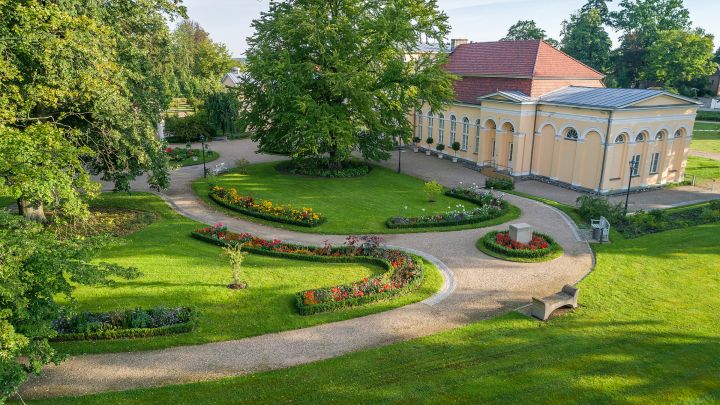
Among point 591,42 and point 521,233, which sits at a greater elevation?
point 591,42

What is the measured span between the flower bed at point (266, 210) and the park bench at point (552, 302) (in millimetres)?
12077

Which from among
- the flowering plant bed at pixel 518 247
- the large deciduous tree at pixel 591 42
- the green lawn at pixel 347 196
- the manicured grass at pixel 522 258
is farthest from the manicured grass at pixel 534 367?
the large deciduous tree at pixel 591 42

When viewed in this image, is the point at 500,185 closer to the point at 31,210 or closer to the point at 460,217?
the point at 460,217

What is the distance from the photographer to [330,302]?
50.2ft

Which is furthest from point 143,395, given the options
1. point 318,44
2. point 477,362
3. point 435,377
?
point 318,44

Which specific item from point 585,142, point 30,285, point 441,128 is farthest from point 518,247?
point 441,128

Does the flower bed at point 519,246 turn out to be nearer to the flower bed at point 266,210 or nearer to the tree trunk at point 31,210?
the flower bed at point 266,210

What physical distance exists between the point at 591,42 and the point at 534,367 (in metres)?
71.9

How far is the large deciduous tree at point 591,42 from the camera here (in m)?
72.2

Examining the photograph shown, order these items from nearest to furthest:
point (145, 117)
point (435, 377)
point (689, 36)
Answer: point (435, 377)
point (145, 117)
point (689, 36)

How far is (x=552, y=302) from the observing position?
15180 mm

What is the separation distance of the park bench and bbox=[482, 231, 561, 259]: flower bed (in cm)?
442

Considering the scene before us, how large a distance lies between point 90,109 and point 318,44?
15881 mm

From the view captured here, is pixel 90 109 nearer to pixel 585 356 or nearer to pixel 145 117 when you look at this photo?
pixel 145 117
